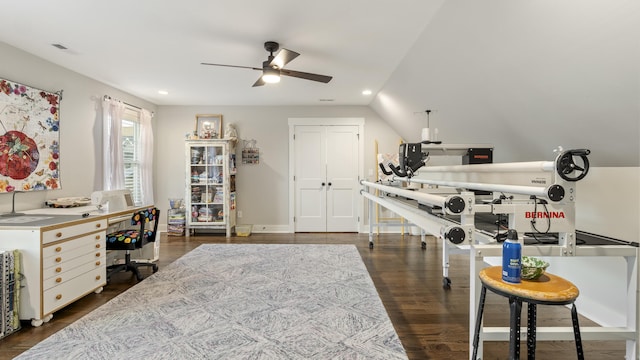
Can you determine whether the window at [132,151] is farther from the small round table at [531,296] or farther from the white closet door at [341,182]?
the small round table at [531,296]

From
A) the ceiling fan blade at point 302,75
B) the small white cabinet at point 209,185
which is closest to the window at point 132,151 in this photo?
the small white cabinet at point 209,185

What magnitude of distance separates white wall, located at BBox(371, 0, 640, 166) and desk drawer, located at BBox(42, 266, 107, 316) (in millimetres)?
3703

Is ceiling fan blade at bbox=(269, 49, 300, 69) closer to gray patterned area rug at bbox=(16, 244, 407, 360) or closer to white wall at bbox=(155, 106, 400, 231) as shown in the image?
gray patterned area rug at bbox=(16, 244, 407, 360)

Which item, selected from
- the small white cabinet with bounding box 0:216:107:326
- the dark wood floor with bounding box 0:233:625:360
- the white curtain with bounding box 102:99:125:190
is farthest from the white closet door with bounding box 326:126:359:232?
the small white cabinet with bounding box 0:216:107:326

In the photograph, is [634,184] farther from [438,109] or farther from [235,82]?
[235,82]

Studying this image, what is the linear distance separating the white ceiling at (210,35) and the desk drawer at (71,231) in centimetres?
174

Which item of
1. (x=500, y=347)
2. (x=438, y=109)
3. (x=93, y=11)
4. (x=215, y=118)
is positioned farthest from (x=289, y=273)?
(x=215, y=118)

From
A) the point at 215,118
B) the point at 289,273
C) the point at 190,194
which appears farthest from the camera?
the point at 215,118

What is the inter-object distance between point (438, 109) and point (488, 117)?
2.53ft

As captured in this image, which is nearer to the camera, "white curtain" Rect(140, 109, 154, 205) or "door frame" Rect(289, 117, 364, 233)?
"white curtain" Rect(140, 109, 154, 205)

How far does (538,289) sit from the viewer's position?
1.28 metres

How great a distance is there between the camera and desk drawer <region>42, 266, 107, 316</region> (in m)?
2.33

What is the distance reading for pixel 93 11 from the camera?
2348 millimetres

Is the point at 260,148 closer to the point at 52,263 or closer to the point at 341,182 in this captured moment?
the point at 341,182
